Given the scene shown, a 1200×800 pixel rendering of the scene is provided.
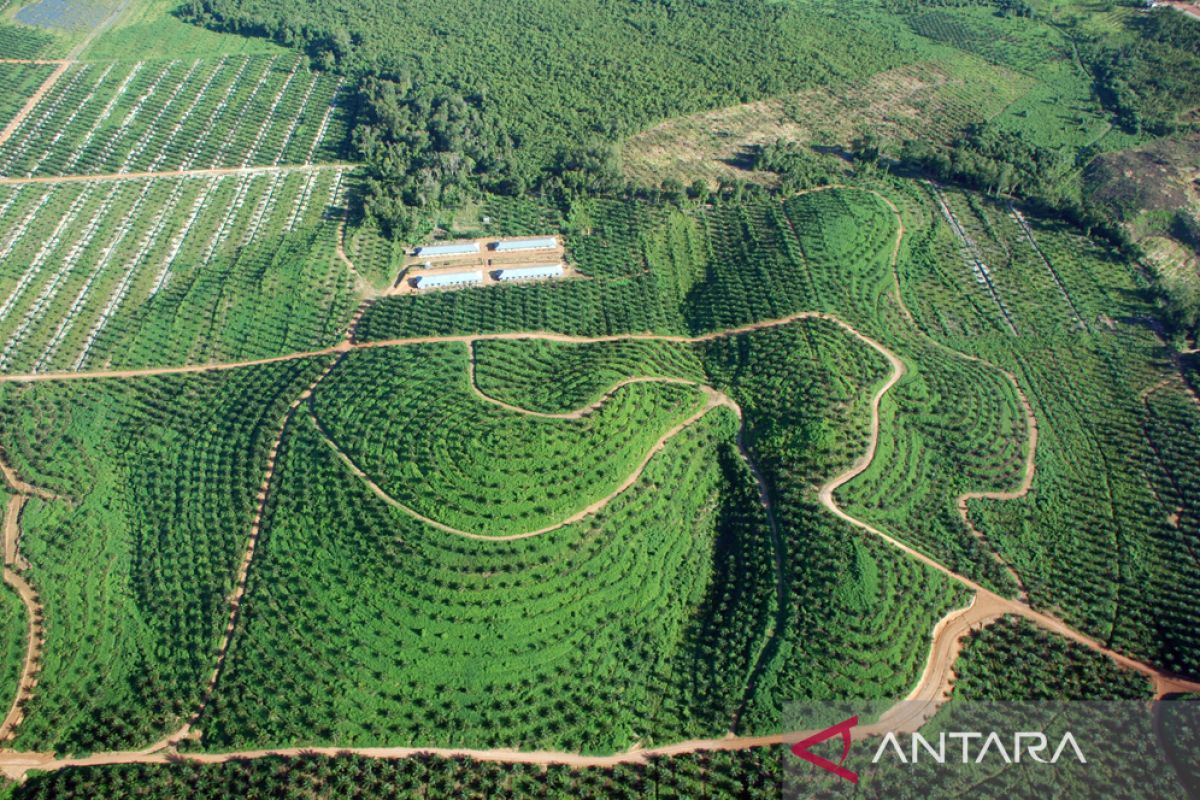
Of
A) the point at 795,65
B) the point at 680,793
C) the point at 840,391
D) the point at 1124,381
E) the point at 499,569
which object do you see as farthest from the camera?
the point at 795,65

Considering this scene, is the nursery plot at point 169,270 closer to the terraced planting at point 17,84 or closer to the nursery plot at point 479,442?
the nursery plot at point 479,442

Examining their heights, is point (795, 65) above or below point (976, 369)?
above

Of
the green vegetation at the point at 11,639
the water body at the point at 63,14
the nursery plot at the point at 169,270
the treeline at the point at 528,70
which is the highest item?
the treeline at the point at 528,70

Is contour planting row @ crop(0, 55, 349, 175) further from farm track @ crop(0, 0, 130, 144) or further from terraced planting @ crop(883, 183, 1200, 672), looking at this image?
terraced planting @ crop(883, 183, 1200, 672)

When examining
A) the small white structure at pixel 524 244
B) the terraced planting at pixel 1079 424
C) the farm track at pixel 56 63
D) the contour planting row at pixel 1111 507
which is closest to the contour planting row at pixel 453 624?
the terraced planting at pixel 1079 424

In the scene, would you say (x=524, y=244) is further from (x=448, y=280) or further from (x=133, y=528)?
(x=133, y=528)

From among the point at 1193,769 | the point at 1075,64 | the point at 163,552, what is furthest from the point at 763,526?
the point at 1075,64

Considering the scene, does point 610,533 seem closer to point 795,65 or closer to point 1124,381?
point 1124,381

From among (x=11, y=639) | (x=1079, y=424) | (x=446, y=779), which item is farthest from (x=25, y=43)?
(x=1079, y=424)
